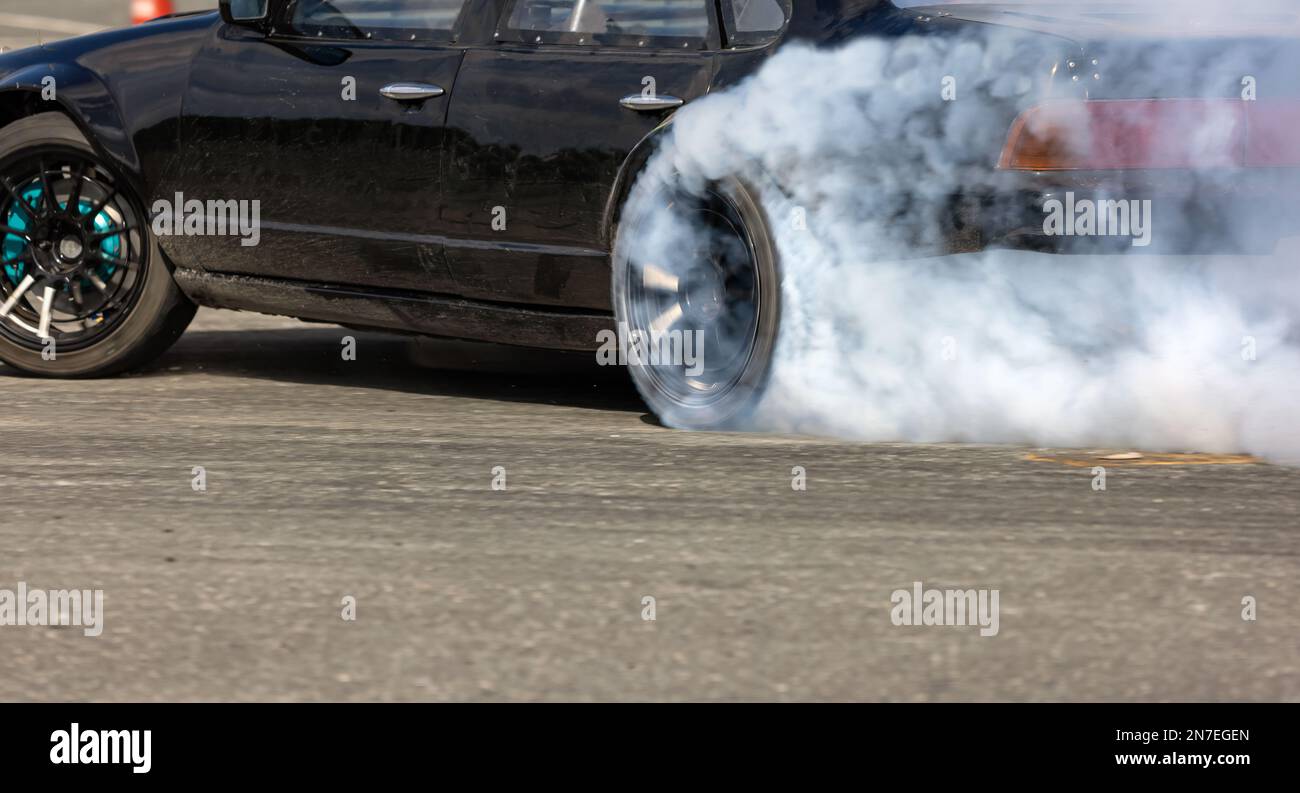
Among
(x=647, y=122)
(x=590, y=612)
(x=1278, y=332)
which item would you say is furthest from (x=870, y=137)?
(x=590, y=612)

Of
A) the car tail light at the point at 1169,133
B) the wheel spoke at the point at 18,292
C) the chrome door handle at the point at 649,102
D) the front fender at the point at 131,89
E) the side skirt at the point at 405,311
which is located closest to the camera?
the car tail light at the point at 1169,133

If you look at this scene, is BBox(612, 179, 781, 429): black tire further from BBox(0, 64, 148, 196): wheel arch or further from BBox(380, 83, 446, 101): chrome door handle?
BBox(0, 64, 148, 196): wheel arch

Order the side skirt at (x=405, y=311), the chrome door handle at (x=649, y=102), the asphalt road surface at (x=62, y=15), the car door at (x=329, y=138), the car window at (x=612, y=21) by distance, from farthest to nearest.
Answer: the asphalt road surface at (x=62, y=15) → the car door at (x=329, y=138) → the side skirt at (x=405, y=311) → the car window at (x=612, y=21) → the chrome door handle at (x=649, y=102)

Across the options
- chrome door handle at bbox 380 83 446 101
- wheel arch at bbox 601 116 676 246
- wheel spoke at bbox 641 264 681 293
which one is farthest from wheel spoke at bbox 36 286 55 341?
wheel spoke at bbox 641 264 681 293

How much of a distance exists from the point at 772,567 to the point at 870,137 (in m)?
→ 1.79

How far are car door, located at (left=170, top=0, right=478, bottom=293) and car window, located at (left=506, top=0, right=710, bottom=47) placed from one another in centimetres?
27

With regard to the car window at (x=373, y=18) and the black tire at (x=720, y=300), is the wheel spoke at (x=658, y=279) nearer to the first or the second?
the black tire at (x=720, y=300)

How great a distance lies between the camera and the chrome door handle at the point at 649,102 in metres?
6.03

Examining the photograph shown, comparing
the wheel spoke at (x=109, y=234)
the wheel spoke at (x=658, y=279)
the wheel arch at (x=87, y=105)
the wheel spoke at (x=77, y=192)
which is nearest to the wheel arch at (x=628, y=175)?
the wheel spoke at (x=658, y=279)

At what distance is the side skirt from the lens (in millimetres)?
6395

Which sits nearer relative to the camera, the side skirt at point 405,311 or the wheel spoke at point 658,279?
the wheel spoke at point 658,279

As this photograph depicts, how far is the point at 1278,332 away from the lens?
5617 mm

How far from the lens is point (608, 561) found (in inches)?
173
